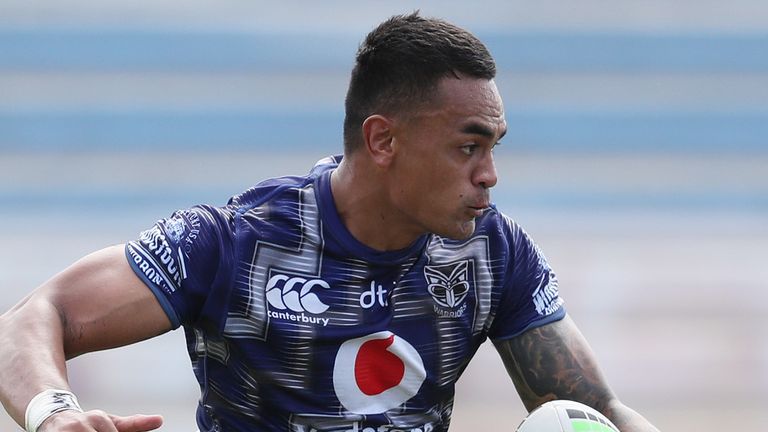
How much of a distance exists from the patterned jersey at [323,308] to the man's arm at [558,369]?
0.06 metres

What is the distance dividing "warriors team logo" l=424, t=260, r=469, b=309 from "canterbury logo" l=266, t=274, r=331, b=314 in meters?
0.36

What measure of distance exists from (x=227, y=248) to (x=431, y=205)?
65 centimetres

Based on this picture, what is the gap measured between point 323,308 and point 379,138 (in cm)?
57

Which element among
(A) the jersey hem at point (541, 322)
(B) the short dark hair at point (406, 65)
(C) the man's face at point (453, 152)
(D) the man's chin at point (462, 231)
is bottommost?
(A) the jersey hem at point (541, 322)

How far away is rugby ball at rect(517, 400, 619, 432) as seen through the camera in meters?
3.64

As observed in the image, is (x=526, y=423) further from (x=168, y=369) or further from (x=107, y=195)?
(x=107, y=195)

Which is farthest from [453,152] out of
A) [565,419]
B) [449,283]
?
[565,419]

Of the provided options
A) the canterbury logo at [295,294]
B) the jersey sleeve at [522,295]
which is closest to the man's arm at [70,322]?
the canterbury logo at [295,294]

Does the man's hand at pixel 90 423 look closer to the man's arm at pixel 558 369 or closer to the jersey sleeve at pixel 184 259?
the jersey sleeve at pixel 184 259

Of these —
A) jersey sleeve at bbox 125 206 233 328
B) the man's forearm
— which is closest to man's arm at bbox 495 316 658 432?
jersey sleeve at bbox 125 206 233 328

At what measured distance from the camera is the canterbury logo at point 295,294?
12.8 feet

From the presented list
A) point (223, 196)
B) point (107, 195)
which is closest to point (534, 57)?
point (223, 196)

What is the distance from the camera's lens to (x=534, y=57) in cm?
1641

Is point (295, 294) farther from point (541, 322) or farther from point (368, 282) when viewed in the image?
point (541, 322)
